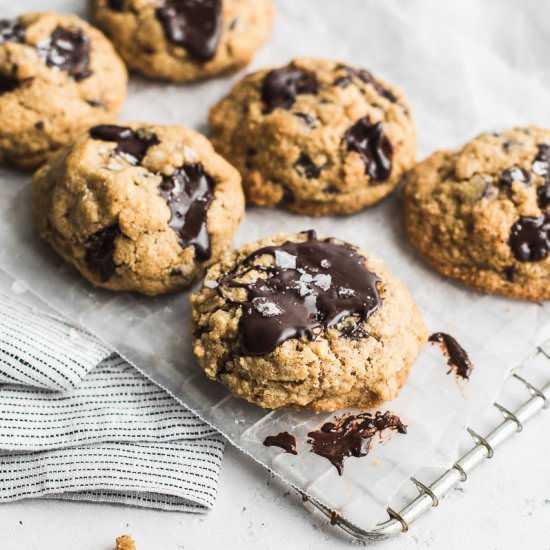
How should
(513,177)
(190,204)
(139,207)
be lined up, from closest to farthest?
(139,207), (190,204), (513,177)

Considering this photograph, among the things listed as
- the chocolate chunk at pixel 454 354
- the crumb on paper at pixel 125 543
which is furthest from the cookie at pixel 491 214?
the crumb on paper at pixel 125 543

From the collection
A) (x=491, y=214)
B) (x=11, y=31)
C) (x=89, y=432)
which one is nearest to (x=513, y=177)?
(x=491, y=214)

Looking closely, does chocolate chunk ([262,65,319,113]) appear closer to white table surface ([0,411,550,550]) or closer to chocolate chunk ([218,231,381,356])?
chocolate chunk ([218,231,381,356])

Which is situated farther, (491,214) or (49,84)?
(49,84)

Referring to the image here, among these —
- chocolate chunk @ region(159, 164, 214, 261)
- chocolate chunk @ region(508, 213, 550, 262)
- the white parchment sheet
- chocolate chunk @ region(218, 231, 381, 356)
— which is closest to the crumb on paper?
the white parchment sheet

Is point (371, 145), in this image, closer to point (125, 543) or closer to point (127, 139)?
point (127, 139)

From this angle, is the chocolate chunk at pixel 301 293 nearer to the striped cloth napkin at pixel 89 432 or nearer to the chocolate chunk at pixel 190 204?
the chocolate chunk at pixel 190 204
